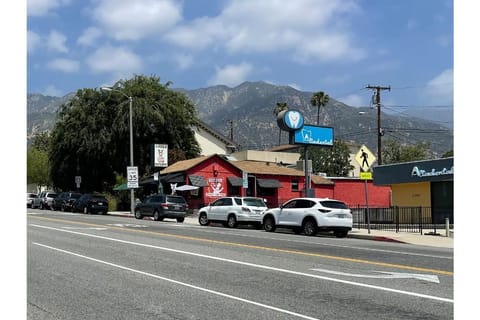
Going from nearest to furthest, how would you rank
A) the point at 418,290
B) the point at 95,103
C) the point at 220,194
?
the point at 418,290
the point at 220,194
the point at 95,103

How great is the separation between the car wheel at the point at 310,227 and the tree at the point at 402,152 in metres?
64.4

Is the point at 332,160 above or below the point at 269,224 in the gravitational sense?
above

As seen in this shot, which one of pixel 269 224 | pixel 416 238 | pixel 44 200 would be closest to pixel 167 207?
pixel 269 224

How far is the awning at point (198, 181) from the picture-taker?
45.2 metres

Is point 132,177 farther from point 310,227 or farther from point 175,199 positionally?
point 310,227

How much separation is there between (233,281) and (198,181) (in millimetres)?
34684

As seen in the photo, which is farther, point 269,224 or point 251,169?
point 251,169

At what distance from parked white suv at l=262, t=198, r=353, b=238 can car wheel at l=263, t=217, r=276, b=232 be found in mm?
614

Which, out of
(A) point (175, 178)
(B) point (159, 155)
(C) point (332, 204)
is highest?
(B) point (159, 155)

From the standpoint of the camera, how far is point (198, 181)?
4556cm

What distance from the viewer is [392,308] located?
341 inches
